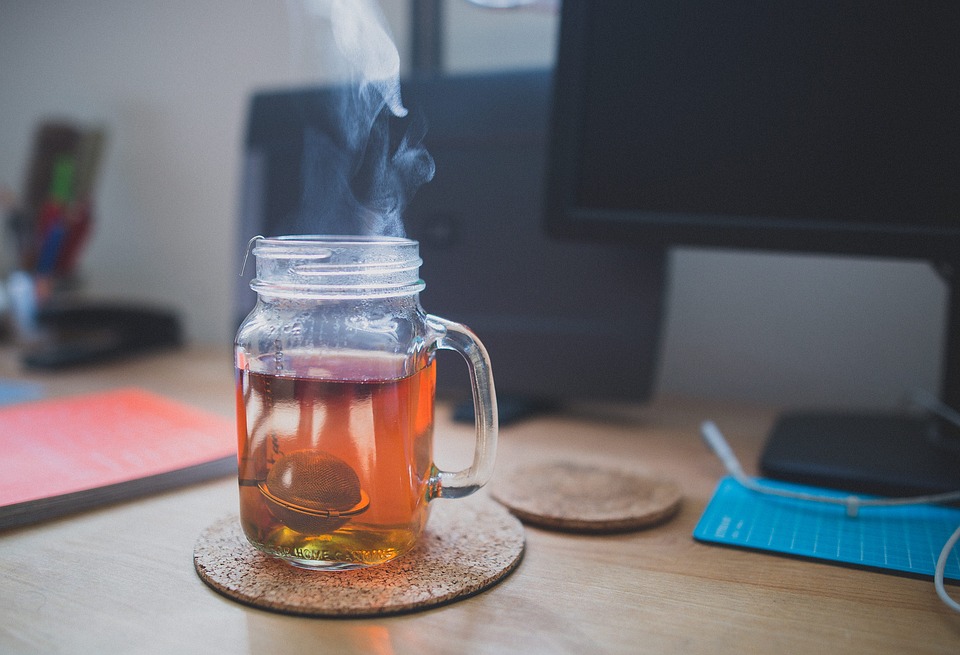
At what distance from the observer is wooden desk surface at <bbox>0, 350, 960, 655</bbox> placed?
39 cm

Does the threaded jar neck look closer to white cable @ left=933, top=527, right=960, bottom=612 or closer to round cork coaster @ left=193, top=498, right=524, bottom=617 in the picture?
round cork coaster @ left=193, top=498, right=524, bottom=617

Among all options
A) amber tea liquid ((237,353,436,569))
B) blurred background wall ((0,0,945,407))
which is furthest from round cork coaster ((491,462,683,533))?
blurred background wall ((0,0,945,407))

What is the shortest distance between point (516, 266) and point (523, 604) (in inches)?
19.9

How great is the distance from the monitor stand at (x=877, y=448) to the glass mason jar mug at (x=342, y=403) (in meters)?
0.31

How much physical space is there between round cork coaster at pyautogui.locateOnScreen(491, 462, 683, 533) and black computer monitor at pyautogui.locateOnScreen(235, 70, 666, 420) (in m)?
0.19

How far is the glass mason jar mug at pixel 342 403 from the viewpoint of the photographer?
1.48 ft

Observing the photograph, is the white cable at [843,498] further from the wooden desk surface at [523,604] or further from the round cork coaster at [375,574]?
the round cork coaster at [375,574]

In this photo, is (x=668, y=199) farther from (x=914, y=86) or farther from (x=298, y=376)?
(x=298, y=376)

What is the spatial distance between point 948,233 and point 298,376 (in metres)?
0.51

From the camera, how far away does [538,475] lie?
2.07 feet

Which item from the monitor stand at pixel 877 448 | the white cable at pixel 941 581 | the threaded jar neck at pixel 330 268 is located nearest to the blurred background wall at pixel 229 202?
the monitor stand at pixel 877 448

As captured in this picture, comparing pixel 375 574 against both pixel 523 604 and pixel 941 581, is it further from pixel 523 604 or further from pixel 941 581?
pixel 941 581

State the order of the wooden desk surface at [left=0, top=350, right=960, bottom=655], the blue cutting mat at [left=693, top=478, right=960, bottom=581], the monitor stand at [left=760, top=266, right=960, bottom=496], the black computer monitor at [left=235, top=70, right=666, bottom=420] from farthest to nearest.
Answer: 1. the black computer monitor at [left=235, top=70, right=666, bottom=420]
2. the monitor stand at [left=760, top=266, right=960, bottom=496]
3. the blue cutting mat at [left=693, top=478, right=960, bottom=581]
4. the wooden desk surface at [left=0, top=350, right=960, bottom=655]

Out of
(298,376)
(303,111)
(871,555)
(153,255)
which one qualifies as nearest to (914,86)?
(871,555)
